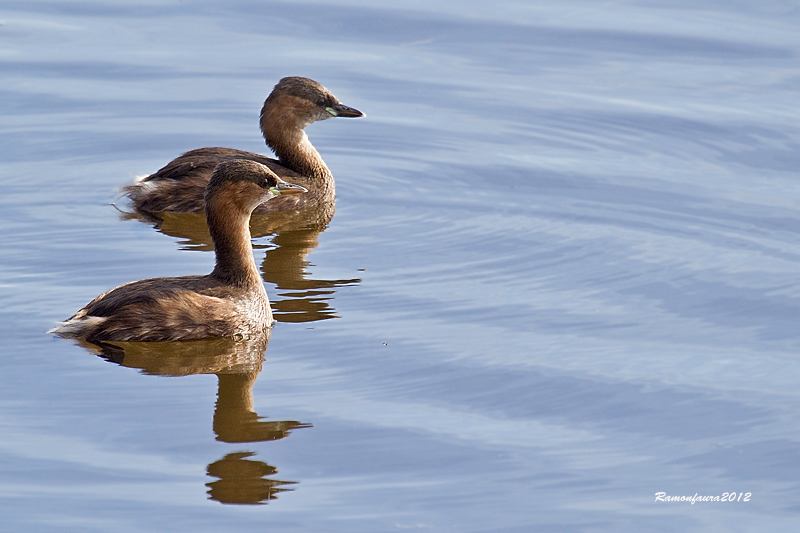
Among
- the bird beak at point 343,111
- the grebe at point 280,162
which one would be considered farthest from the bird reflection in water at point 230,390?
the bird beak at point 343,111

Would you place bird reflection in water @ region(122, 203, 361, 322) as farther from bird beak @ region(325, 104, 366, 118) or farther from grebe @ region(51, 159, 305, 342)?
bird beak @ region(325, 104, 366, 118)

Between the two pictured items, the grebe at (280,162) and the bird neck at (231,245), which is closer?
the bird neck at (231,245)

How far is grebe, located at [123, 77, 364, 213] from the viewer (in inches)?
425

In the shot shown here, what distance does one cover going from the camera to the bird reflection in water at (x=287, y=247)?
8.77 meters

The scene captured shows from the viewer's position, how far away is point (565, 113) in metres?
13.0

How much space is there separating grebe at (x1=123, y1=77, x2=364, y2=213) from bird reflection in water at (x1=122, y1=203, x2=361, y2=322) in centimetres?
11

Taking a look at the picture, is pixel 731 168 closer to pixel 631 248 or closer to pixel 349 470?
pixel 631 248

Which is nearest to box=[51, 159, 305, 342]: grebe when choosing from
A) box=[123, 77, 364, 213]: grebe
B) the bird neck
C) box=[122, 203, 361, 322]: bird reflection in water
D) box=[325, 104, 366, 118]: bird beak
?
the bird neck

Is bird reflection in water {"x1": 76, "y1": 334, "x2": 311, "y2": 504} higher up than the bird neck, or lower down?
lower down

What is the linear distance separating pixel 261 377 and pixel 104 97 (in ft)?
21.2

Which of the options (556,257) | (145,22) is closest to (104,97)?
(145,22)

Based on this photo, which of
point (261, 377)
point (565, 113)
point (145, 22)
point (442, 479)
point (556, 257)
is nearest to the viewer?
point (442, 479)

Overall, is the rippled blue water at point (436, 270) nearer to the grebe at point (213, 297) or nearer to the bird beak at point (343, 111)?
the grebe at point (213, 297)

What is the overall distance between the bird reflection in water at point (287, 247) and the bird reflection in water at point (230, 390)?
1.93ft
